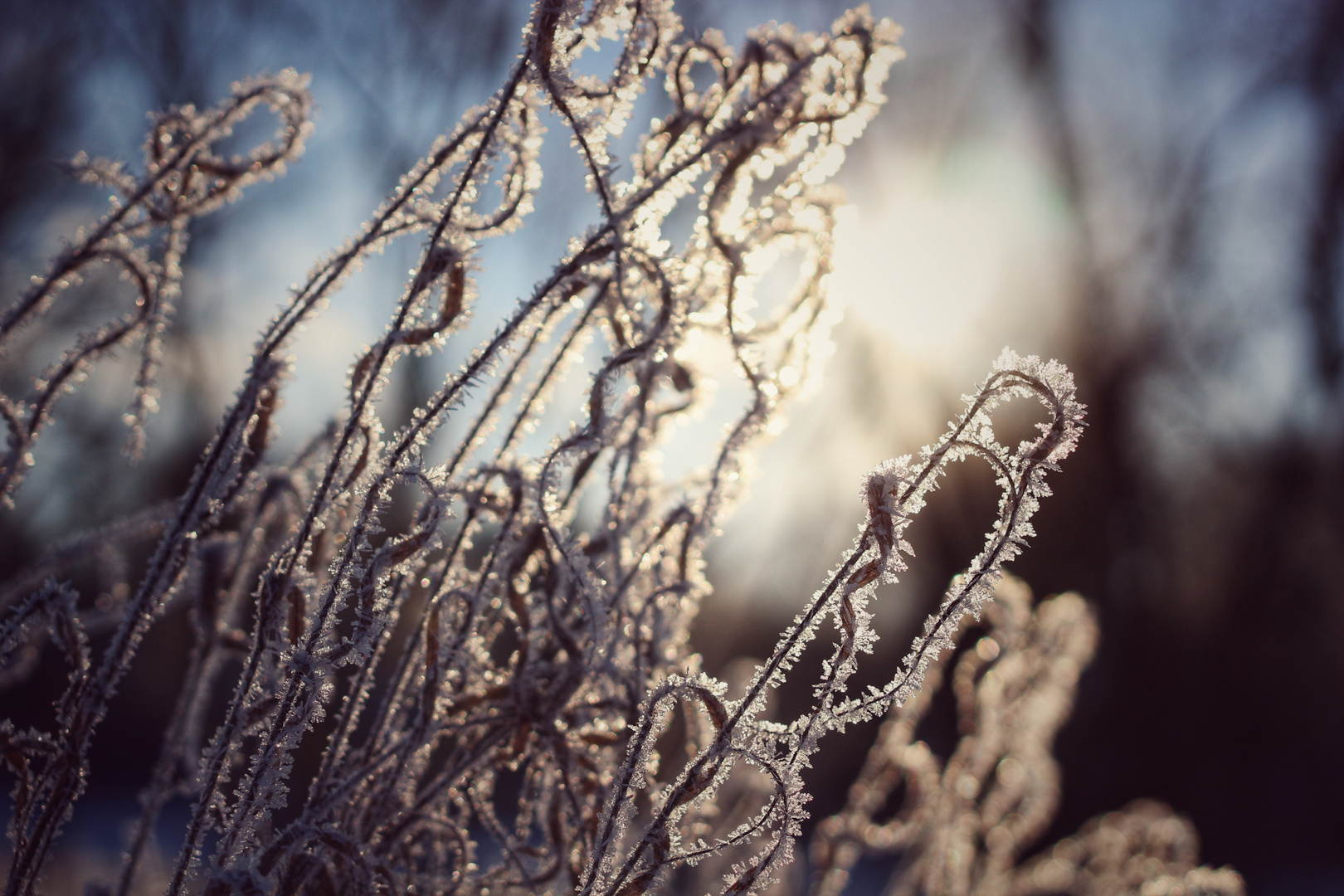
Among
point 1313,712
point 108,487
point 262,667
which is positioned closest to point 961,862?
point 262,667

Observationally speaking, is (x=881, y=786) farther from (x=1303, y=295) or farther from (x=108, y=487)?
(x=1303, y=295)

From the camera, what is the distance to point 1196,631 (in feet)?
23.7

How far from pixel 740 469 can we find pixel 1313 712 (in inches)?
362

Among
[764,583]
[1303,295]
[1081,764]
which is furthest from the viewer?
[1303,295]

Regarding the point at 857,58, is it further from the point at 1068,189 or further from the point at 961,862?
the point at 1068,189

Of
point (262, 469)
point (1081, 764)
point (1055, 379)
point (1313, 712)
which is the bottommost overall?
point (262, 469)

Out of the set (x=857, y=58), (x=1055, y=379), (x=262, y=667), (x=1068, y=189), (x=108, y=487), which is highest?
(x=1068, y=189)

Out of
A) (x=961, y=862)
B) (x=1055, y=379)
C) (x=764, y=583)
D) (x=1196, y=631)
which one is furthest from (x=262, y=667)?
(x=1196, y=631)

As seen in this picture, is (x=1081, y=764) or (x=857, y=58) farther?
(x=1081, y=764)

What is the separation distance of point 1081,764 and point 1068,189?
5.44 m

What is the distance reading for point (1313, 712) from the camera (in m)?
7.24

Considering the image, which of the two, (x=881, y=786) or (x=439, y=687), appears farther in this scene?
(x=881, y=786)

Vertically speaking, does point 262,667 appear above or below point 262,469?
below

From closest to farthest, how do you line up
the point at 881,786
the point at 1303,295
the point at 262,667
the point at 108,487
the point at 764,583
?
the point at 262,667 < the point at 881,786 < the point at 108,487 < the point at 764,583 < the point at 1303,295
